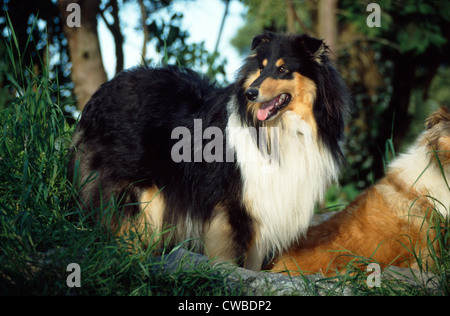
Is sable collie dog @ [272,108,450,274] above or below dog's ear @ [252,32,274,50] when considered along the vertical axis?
below

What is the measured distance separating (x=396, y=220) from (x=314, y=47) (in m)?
1.46

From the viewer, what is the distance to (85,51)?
212 inches

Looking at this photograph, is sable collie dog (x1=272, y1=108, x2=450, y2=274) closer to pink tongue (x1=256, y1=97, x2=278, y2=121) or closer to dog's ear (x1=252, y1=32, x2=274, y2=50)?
pink tongue (x1=256, y1=97, x2=278, y2=121)

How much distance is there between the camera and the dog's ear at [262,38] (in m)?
3.55

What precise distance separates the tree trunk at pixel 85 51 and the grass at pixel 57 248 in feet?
5.55

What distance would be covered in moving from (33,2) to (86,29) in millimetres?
1496

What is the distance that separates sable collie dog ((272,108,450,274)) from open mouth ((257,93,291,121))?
1077mm

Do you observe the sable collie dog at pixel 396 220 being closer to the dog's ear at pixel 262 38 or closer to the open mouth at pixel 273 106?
the open mouth at pixel 273 106

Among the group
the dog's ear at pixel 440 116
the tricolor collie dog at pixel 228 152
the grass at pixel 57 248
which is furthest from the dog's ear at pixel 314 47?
the grass at pixel 57 248

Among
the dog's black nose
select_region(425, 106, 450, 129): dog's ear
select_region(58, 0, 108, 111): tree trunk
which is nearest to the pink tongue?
the dog's black nose

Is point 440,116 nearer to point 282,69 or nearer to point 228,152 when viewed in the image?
point 282,69

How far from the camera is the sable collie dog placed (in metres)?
3.42

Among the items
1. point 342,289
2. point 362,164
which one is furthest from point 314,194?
point 362,164
